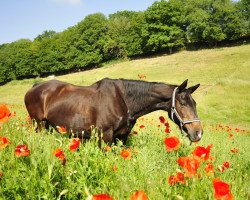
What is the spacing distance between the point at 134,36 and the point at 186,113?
87065 millimetres

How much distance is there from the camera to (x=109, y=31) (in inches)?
3780

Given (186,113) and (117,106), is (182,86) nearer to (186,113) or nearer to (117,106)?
(186,113)

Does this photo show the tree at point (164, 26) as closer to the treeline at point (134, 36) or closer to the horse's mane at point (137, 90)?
the treeline at point (134, 36)

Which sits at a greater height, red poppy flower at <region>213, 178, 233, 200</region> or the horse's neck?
red poppy flower at <region>213, 178, 233, 200</region>

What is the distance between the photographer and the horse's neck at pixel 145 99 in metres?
7.40

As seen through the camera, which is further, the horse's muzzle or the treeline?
the treeline

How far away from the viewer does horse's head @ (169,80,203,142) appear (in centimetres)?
643

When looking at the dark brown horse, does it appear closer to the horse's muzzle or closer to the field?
the horse's muzzle

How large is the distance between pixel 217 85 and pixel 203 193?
41.2 meters

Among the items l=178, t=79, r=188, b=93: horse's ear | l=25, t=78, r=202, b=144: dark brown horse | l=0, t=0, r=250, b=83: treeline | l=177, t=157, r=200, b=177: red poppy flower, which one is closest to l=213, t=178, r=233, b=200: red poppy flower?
l=177, t=157, r=200, b=177: red poppy flower

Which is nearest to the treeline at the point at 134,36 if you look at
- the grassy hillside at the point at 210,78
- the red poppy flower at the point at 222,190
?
the grassy hillside at the point at 210,78

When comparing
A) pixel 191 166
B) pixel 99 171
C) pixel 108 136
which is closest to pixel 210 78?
pixel 108 136

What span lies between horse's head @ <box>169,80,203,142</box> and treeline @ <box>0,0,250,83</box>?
246 feet

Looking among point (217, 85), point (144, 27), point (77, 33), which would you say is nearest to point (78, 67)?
point (77, 33)
